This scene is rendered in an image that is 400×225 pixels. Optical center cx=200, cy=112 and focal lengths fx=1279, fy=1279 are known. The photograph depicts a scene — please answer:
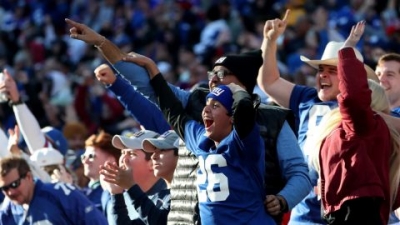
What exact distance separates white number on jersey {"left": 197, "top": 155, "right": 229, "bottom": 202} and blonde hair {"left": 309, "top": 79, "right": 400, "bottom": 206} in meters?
0.49

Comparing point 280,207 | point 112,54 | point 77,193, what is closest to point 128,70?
point 112,54

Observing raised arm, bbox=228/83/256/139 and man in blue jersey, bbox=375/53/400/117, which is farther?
man in blue jersey, bbox=375/53/400/117

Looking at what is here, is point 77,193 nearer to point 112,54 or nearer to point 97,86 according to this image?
point 112,54

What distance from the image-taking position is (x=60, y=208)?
30.9 feet

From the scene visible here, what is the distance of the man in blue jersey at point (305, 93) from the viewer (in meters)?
8.02

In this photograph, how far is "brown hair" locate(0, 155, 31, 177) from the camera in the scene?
31.2ft

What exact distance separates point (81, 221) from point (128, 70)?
84.2 inches

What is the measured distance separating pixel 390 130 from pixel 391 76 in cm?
207

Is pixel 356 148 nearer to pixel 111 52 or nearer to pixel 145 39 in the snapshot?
pixel 111 52

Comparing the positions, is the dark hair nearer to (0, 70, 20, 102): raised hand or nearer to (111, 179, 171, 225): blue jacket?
(111, 179, 171, 225): blue jacket

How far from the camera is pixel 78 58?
71.7ft

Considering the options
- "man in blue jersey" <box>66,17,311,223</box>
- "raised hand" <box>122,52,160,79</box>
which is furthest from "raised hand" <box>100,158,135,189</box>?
"raised hand" <box>122,52,160,79</box>

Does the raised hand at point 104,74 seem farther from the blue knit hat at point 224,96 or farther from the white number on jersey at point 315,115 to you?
the blue knit hat at point 224,96

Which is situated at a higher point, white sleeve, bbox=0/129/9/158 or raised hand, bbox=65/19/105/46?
raised hand, bbox=65/19/105/46
